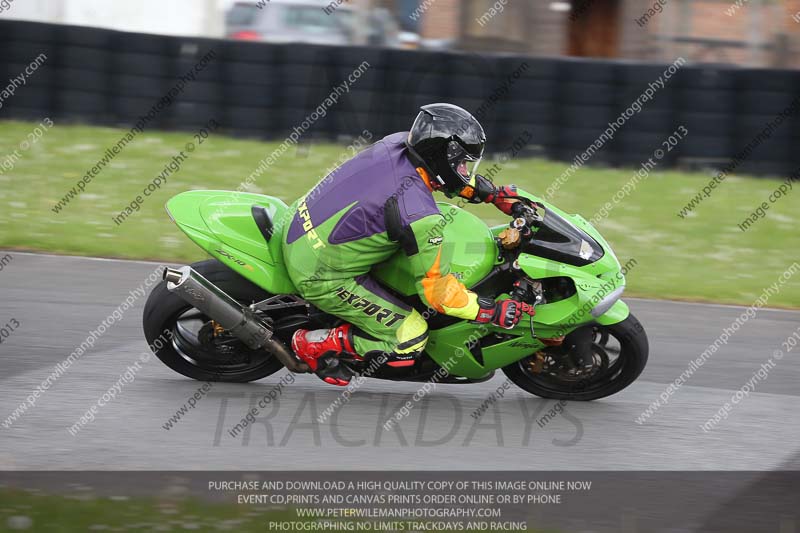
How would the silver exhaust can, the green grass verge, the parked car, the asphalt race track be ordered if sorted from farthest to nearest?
the parked car
the green grass verge
the silver exhaust can
the asphalt race track

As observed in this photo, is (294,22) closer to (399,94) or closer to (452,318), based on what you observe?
(399,94)

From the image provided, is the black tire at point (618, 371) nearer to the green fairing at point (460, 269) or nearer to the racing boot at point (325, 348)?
the green fairing at point (460, 269)

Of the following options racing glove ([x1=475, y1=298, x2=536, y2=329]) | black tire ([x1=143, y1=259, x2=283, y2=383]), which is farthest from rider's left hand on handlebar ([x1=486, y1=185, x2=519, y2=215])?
black tire ([x1=143, y1=259, x2=283, y2=383])

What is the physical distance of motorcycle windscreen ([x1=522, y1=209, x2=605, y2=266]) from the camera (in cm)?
558

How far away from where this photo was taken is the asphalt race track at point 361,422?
5.17 m

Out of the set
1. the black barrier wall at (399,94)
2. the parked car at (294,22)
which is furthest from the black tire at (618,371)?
the parked car at (294,22)

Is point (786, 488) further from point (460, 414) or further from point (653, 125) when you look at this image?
point (653, 125)

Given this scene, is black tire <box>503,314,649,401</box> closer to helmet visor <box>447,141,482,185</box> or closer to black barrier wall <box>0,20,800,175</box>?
helmet visor <box>447,141,482,185</box>

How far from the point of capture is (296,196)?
11203 mm

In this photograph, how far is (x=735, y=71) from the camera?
1192 centimetres

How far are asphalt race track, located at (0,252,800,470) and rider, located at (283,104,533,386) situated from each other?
42 centimetres

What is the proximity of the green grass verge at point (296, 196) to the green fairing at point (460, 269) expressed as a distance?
327 cm

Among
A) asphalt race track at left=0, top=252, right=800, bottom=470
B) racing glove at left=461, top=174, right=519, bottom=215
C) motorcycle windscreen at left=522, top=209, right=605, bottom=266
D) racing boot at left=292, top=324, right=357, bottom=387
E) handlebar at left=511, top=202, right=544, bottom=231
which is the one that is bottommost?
asphalt race track at left=0, top=252, right=800, bottom=470

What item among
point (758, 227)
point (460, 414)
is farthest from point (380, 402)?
point (758, 227)
